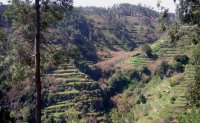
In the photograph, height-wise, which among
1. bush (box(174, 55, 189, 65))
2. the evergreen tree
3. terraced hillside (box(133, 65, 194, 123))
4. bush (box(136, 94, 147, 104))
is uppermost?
the evergreen tree

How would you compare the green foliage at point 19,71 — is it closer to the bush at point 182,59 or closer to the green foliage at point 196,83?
the green foliage at point 196,83

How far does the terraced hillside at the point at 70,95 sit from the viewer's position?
105812 millimetres

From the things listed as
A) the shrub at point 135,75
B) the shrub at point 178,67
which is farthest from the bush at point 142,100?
the shrub at point 135,75

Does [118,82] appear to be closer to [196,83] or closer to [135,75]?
[135,75]

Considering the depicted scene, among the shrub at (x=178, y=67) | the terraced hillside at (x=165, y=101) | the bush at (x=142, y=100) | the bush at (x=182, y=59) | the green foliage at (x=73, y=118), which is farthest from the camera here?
the shrub at (x=178, y=67)

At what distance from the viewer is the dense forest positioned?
18.4 m

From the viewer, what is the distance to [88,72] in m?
142

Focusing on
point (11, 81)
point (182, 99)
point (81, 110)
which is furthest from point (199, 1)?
point (81, 110)

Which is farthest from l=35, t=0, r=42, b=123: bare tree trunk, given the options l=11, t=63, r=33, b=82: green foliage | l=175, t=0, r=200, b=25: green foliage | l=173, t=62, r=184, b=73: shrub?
l=173, t=62, r=184, b=73: shrub

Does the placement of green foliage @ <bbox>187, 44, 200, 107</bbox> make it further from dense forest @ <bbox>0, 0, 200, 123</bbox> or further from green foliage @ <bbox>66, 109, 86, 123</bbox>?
green foliage @ <bbox>66, 109, 86, 123</bbox>

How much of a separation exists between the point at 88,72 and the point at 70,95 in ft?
97.1

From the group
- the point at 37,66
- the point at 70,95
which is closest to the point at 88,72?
the point at 70,95

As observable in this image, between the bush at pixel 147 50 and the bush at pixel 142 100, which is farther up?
the bush at pixel 147 50

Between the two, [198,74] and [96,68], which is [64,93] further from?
[198,74]
